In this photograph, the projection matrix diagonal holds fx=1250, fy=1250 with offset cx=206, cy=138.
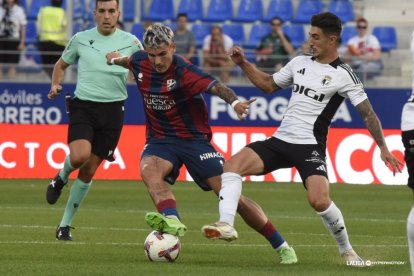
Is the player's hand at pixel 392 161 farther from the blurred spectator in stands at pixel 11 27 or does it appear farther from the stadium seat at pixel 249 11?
the stadium seat at pixel 249 11

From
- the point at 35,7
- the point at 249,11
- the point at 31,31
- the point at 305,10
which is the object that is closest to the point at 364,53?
the point at 305,10

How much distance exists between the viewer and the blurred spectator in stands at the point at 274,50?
23859 mm

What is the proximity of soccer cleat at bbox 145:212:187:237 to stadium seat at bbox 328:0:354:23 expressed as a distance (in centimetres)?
1771

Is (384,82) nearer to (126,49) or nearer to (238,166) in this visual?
(126,49)

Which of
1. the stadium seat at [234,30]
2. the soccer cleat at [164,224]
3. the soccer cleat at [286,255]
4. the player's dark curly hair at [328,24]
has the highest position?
the player's dark curly hair at [328,24]

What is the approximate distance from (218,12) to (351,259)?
17.9m

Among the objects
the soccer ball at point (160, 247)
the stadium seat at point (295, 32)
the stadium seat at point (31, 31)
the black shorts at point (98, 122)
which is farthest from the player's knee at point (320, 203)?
the stadium seat at point (31, 31)

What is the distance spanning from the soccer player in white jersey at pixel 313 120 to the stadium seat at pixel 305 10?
17.0 meters

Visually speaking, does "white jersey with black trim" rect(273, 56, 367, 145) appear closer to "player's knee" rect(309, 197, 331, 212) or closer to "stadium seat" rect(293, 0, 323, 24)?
"player's knee" rect(309, 197, 331, 212)

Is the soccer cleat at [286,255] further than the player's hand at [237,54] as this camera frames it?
Yes

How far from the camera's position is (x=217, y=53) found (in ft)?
80.1

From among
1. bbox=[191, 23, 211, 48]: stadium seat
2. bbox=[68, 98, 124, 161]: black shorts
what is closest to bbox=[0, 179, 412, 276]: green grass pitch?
bbox=[68, 98, 124, 161]: black shorts

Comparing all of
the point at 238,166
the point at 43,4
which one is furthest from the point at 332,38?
Answer: the point at 43,4

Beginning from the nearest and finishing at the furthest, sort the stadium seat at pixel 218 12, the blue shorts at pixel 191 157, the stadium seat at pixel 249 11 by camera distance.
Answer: the blue shorts at pixel 191 157 < the stadium seat at pixel 249 11 < the stadium seat at pixel 218 12
